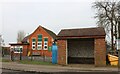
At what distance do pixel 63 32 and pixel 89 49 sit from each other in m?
4.13

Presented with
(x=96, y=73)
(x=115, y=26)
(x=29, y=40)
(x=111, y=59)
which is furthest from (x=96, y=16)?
(x=96, y=73)

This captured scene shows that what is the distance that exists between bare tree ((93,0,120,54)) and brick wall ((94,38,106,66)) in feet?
56.6

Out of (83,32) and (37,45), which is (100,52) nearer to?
(83,32)

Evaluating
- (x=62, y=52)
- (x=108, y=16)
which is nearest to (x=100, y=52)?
(x=62, y=52)

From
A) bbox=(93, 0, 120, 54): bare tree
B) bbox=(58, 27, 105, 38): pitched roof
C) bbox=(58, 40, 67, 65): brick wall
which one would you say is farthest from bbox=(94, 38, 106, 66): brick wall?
bbox=(93, 0, 120, 54): bare tree

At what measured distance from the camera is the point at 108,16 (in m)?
47.6

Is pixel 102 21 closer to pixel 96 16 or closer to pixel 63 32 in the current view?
pixel 96 16

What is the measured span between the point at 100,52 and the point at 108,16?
21.1 m

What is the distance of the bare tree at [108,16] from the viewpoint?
45719 millimetres

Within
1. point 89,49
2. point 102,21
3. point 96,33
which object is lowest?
point 89,49

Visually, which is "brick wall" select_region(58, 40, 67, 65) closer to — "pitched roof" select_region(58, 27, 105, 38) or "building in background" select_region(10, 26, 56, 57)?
"pitched roof" select_region(58, 27, 105, 38)

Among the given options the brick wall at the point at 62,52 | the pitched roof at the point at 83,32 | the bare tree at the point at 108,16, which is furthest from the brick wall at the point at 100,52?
the bare tree at the point at 108,16

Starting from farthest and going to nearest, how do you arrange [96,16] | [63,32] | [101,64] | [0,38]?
1. [0,38]
2. [96,16]
3. [63,32]
4. [101,64]

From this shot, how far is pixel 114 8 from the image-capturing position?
46875 millimetres
